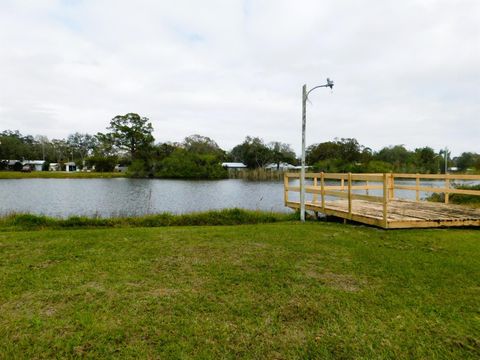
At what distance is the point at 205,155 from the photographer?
5759 centimetres

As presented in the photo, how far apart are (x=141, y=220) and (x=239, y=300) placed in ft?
21.6

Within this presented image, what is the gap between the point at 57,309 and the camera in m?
2.81

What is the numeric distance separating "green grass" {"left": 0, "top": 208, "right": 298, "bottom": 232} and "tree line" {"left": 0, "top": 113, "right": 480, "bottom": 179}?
4260cm

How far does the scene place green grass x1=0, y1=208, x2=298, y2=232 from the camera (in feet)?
27.0

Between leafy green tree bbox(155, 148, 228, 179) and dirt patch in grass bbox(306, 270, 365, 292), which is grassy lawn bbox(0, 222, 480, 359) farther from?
leafy green tree bbox(155, 148, 228, 179)

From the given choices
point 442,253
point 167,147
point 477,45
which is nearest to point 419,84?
point 477,45

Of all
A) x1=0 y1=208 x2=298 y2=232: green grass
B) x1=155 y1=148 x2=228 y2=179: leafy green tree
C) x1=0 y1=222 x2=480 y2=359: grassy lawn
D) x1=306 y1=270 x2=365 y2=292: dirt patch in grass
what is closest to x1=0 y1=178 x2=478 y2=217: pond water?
x1=0 y1=208 x2=298 y2=232: green grass

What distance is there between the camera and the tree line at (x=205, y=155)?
53875mm

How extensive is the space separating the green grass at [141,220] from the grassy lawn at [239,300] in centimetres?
311

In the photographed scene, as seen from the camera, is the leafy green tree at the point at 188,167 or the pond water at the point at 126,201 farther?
the leafy green tree at the point at 188,167

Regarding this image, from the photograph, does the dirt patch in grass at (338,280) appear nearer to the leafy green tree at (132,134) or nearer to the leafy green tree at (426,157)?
the leafy green tree at (132,134)

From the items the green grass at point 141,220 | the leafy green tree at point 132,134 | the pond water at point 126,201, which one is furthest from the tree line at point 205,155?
the green grass at point 141,220

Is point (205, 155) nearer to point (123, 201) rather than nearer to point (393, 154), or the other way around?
point (123, 201)

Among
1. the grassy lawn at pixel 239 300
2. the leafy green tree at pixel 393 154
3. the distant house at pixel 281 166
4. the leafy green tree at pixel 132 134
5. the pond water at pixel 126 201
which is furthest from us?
the distant house at pixel 281 166
